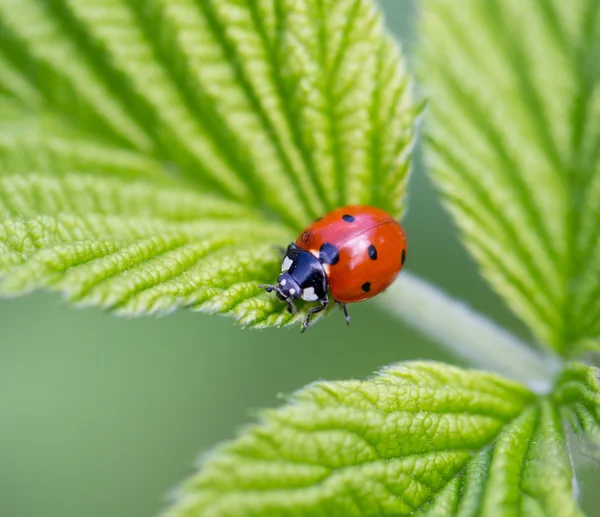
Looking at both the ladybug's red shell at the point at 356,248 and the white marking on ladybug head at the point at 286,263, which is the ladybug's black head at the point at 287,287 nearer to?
the white marking on ladybug head at the point at 286,263

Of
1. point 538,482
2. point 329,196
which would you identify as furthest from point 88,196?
point 538,482

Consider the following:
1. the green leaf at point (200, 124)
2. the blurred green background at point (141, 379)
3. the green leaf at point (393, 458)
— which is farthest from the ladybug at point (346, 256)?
the blurred green background at point (141, 379)

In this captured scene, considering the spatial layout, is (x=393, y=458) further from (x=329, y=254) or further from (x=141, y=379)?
(x=141, y=379)

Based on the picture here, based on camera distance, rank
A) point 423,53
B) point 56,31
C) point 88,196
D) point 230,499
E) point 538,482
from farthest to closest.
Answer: point 423,53 → point 56,31 → point 88,196 → point 538,482 → point 230,499

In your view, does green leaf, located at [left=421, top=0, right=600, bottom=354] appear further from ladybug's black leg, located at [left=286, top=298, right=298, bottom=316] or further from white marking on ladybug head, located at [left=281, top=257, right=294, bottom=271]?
ladybug's black leg, located at [left=286, top=298, right=298, bottom=316]

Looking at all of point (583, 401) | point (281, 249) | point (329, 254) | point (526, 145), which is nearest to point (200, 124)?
point (281, 249)

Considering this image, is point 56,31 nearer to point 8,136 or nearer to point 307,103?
point 8,136
